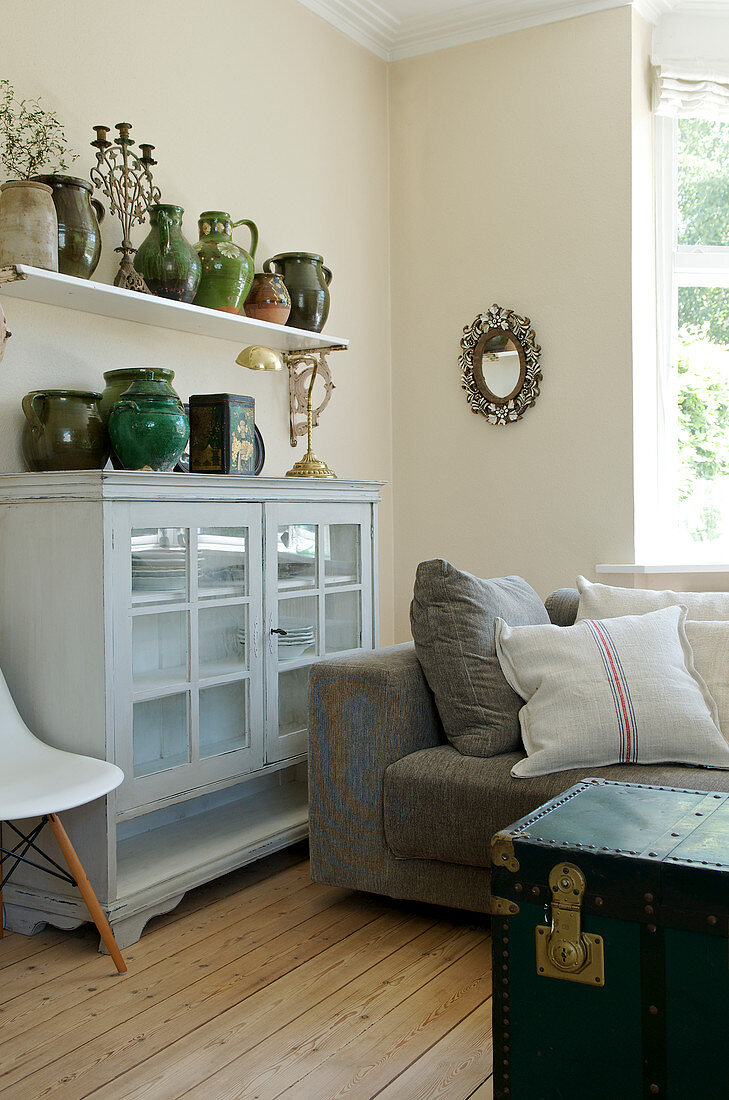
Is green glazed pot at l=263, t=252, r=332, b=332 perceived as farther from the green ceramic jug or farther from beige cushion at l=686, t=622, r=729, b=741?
beige cushion at l=686, t=622, r=729, b=741

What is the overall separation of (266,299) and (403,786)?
1.66 metres

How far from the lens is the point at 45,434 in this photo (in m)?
2.49

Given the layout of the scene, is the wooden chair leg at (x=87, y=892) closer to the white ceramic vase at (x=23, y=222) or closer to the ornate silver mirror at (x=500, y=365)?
the white ceramic vase at (x=23, y=222)

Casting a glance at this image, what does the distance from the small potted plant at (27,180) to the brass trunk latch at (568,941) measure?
185 centimetres

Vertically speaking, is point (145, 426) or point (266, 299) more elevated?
point (266, 299)

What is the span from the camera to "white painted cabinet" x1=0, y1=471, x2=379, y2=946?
2.32 metres

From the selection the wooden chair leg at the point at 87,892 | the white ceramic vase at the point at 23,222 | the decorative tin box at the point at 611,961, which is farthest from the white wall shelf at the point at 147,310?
the decorative tin box at the point at 611,961

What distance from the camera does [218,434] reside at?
275 cm

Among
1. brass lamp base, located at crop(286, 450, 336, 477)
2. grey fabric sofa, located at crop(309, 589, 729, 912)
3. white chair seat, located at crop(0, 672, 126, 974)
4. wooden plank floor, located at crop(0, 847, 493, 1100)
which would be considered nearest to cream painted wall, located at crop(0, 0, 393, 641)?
brass lamp base, located at crop(286, 450, 336, 477)

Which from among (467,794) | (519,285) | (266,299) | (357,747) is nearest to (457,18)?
(519,285)

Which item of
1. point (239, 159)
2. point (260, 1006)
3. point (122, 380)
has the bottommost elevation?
point (260, 1006)

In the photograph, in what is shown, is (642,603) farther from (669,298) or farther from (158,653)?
(669,298)

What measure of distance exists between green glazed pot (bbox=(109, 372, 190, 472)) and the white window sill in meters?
1.88

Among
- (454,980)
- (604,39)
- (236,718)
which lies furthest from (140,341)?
(604,39)
